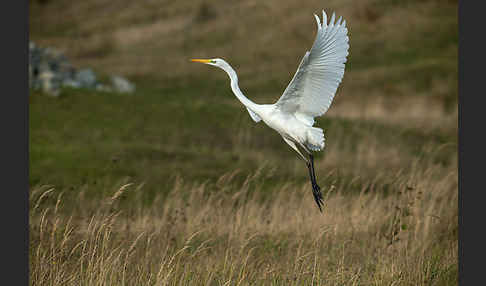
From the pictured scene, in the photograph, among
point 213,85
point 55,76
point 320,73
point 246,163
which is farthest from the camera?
point 213,85

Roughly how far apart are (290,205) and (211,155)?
6748 mm

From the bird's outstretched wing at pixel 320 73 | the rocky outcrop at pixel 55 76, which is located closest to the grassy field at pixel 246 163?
the rocky outcrop at pixel 55 76

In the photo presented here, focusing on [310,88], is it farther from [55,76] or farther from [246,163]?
[55,76]

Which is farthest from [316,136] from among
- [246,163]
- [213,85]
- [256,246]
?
[213,85]

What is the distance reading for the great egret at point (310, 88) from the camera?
4973 mm

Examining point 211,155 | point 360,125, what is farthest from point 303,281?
point 360,125

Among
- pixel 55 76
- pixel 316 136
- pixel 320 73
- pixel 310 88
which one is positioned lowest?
pixel 55 76

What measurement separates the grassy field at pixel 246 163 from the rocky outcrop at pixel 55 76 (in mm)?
527

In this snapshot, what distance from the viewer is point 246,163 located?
13.8m

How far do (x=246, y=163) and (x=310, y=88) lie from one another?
8685 millimetres

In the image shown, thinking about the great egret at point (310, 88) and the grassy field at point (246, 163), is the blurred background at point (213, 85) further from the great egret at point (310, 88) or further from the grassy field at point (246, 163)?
the great egret at point (310, 88)

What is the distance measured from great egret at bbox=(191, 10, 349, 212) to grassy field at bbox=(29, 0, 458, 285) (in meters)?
0.77

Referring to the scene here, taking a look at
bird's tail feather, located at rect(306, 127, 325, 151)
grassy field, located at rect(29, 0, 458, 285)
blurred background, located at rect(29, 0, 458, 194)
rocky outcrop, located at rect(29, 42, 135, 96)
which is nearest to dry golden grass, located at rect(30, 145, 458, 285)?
grassy field, located at rect(29, 0, 458, 285)

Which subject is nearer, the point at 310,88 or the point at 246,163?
the point at 310,88
